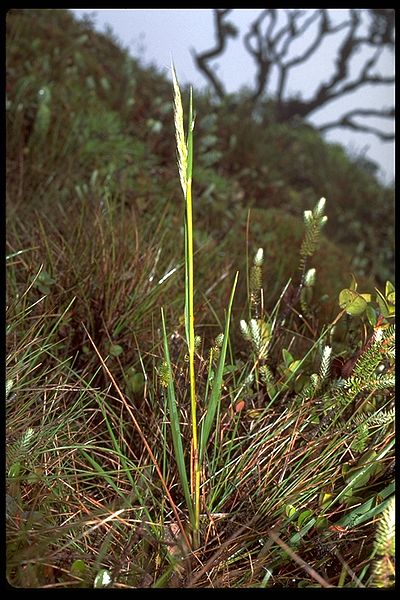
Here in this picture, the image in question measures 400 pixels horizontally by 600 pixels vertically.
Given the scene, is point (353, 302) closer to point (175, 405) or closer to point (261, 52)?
point (175, 405)

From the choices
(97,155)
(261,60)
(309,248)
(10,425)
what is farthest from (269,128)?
(10,425)

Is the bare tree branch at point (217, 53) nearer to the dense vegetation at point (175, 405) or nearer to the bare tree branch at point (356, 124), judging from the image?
the bare tree branch at point (356, 124)

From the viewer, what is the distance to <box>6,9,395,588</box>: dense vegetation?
3.92ft

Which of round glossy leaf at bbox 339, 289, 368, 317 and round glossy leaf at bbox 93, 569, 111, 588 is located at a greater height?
round glossy leaf at bbox 339, 289, 368, 317

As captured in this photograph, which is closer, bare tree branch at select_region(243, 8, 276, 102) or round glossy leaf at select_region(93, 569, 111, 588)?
round glossy leaf at select_region(93, 569, 111, 588)

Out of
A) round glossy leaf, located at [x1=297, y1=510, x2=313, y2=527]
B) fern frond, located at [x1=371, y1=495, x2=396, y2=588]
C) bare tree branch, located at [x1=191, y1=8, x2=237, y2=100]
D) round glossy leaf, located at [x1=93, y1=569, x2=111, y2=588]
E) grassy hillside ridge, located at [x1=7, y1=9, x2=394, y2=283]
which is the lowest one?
round glossy leaf, located at [x1=93, y1=569, x2=111, y2=588]

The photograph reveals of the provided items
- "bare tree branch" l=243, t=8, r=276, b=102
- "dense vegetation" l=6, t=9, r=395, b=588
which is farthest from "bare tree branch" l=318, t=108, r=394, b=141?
"dense vegetation" l=6, t=9, r=395, b=588

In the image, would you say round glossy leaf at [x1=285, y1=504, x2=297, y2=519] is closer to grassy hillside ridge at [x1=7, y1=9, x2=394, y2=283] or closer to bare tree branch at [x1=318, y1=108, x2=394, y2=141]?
grassy hillside ridge at [x1=7, y1=9, x2=394, y2=283]

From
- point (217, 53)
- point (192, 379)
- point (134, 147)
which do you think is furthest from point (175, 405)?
point (217, 53)

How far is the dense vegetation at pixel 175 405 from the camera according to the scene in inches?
47.1

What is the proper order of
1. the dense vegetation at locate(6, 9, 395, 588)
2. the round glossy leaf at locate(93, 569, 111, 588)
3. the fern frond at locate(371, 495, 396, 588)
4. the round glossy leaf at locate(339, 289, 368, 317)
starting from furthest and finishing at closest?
the round glossy leaf at locate(339, 289, 368, 317) < the dense vegetation at locate(6, 9, 395, 588) < the round glossy leaf at locate(93, 569, 111, 588) < the fern frond at locate(371, 495, 396, 588)

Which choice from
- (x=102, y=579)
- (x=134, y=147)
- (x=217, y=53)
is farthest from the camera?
(x=217, y=53)

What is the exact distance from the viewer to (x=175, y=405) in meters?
1.21

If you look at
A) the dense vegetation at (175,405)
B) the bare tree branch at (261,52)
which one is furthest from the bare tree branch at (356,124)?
the dense vegetation at (175,405)
